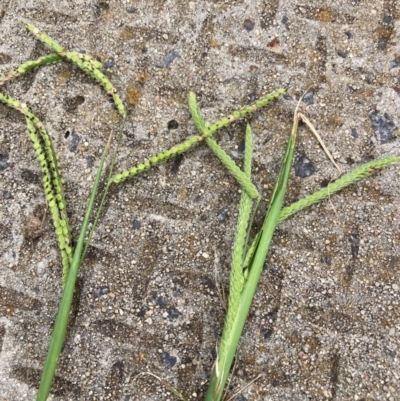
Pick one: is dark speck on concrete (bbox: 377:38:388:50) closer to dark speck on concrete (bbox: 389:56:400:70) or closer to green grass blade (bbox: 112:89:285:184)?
dark speck on concrete (bbox: 389:56:400:70)

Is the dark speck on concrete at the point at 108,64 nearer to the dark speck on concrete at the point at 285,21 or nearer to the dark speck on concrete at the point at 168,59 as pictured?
the dark speck on concrete at the point at 168,59

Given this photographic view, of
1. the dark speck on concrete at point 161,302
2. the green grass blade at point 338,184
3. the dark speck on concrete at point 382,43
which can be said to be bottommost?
the dark speck on concrete at point 161,302

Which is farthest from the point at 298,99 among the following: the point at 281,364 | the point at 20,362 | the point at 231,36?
the point at 20,362

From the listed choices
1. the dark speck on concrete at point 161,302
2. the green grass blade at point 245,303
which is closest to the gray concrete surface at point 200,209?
the dark speck on concrete at point 161,302

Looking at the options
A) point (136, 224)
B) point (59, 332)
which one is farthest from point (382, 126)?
point (59, 332)

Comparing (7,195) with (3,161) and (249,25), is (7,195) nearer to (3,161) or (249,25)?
(3,161)

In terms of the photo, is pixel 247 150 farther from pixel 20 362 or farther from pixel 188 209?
pixel 20 362
